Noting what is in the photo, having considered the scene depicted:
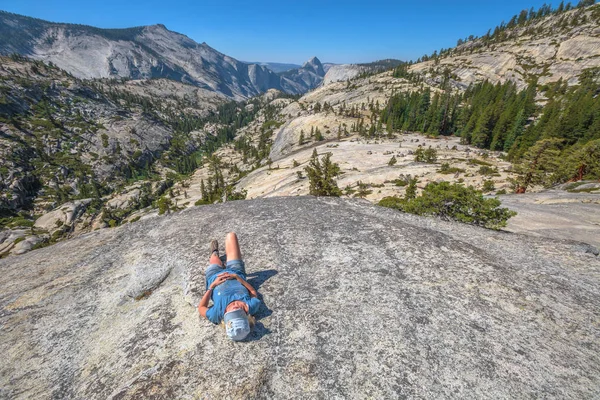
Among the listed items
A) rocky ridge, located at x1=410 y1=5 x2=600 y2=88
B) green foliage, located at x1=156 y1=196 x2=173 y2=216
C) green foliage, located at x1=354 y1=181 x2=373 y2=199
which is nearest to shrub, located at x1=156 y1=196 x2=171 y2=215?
green foliage, located at x1=156 y1=196 x2=173 y2=216

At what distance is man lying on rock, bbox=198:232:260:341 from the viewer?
6.66 metres

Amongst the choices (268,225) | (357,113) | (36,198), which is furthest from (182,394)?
(36,198)

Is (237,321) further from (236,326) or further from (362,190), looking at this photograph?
(362,190)

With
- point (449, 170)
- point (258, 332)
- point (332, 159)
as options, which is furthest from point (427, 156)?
point (258, 332)

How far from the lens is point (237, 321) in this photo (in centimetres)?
666

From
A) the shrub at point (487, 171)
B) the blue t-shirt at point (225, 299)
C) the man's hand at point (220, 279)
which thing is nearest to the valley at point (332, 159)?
the shrub at point (487, 171)

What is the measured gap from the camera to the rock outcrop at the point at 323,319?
620 cm

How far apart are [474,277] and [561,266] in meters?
4.10

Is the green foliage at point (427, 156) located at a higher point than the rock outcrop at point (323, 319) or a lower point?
lower

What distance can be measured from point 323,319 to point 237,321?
2539 millimetres

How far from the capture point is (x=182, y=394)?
5.95 meters

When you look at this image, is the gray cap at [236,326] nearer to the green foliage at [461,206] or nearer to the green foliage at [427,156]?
the green foliage at [461,206]

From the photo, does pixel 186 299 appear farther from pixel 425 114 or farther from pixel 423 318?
pixel 425 114

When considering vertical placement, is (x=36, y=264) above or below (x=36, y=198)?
above
